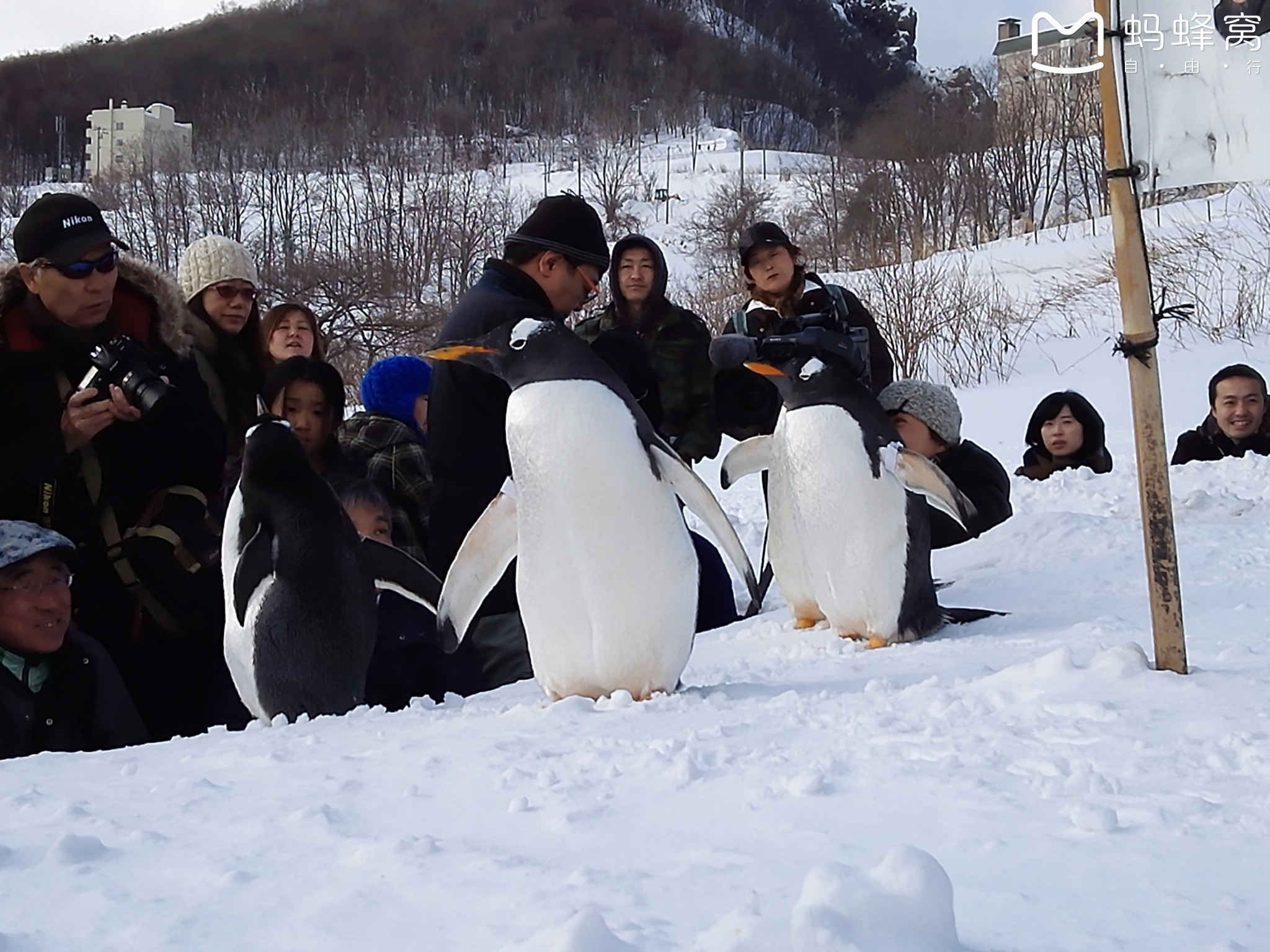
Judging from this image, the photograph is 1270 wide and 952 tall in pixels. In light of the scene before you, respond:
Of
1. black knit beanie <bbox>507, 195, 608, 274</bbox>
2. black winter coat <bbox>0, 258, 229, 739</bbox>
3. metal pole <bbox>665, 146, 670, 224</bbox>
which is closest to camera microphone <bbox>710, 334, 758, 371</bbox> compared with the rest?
black knit beanie <bbox>507, 195, 608, 274</bbox>

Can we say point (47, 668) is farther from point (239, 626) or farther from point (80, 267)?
point (80, 267)

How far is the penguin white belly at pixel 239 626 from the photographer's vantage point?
2.67m

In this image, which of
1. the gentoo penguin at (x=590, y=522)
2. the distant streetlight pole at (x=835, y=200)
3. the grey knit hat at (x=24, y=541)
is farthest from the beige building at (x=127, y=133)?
the gentoo penguin at (x=590, y=522)

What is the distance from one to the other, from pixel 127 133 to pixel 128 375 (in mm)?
56204

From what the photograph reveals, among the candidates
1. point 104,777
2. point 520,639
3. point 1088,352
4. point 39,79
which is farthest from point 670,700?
point 39,79

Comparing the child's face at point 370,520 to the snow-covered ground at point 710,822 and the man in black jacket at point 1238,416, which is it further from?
the man in black jacket at point 1238,416

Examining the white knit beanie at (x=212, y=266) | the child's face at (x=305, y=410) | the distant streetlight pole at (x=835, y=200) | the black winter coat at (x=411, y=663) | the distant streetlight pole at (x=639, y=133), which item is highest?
the distant streetlight pole at (x=639, y=133)

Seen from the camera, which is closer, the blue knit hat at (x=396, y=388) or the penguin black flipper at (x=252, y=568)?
the penguin black flipper at (x=252, y=568)

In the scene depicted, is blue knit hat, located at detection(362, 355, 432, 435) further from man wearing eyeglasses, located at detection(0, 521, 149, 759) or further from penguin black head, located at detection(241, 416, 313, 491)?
man wearing eyeglasses, located at detection(0, 521, 149, 759)

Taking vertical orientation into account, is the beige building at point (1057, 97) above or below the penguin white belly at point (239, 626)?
above

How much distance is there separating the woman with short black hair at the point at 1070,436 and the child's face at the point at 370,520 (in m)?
3.76

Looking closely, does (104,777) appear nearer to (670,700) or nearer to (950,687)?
(670,700)

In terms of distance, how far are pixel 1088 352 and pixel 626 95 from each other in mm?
49081

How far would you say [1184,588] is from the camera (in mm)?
3316
